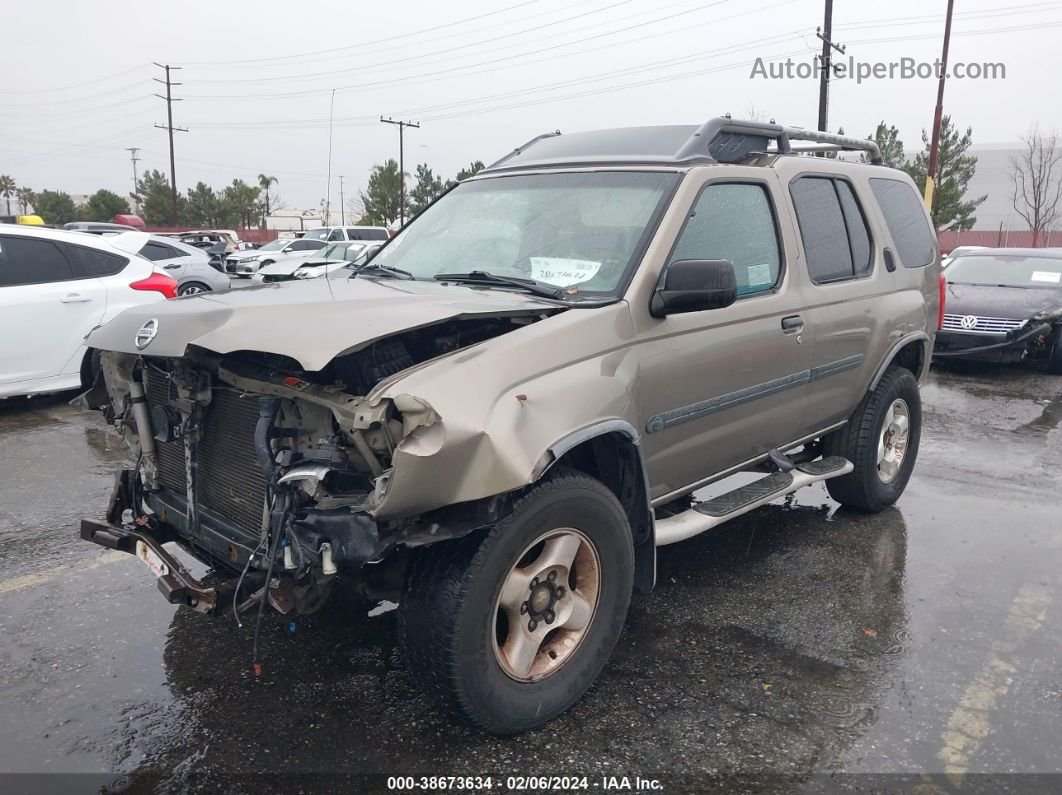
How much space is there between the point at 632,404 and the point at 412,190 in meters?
52.2

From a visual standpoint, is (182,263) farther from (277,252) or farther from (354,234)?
(354,234)

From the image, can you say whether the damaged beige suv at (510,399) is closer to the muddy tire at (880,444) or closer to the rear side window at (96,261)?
the muddy tire at (880,444)

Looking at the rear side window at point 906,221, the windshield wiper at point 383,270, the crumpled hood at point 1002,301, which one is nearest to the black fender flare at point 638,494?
the windshield wiper at point 383,270

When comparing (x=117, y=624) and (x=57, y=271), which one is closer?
(x=117, y=624)

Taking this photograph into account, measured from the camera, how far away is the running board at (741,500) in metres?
3.54

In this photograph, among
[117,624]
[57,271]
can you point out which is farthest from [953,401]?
[57,271]

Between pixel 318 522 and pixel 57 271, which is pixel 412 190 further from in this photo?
pixel 318 522

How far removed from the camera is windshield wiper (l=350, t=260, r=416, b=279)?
155 inches

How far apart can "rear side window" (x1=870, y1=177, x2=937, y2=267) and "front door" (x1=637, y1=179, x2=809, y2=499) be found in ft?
4.33

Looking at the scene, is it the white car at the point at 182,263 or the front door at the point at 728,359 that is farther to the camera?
the white car at the point at 182,263

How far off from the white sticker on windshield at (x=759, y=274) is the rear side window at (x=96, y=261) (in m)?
6.12

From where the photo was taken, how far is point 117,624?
375cm

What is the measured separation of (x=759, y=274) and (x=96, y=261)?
6.23 m

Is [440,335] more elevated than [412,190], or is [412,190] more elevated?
[412,190]
